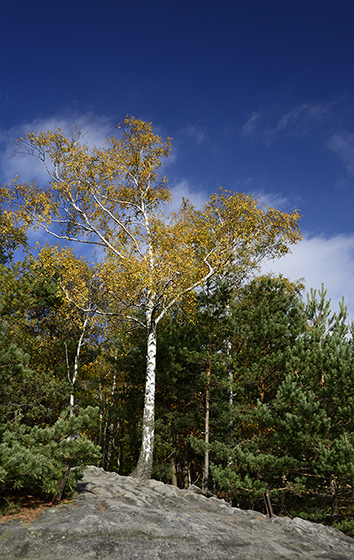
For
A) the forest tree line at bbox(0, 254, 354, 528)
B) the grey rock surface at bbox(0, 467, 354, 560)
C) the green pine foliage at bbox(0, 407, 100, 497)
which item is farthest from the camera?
the forest tree line at bbox(0, 254, 354, 528)

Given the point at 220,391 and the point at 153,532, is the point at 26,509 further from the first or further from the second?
the point at 220,391

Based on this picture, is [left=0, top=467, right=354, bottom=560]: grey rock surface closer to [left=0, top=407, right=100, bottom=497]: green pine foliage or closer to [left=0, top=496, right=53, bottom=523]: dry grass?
[left=0, top=496, right=53, bottom=523]: dry grass

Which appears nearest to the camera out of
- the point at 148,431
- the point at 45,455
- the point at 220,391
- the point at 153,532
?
the point at 153,532

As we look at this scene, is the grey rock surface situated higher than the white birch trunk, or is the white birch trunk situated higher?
the white birch trunk

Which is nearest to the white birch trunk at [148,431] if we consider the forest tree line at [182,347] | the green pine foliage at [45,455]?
the forest tree line at [182,347]

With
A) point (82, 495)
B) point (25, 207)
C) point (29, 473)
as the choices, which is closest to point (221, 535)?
point (82, 495)

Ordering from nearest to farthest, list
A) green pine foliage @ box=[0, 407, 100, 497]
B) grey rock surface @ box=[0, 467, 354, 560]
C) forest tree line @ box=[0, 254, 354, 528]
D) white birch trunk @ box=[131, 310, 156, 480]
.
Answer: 1. grey rock surface @ box=[0, 467, 354, 560]
2. green pine foliage @ box=[0, 407, 100, 497]
3. forest tree line @ box=[0, 254, 354, 528]
4. white birch trunk @ box=[131, 310, 156, 480]

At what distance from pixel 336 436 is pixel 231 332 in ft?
16.9

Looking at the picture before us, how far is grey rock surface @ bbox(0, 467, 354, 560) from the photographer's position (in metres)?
4.66

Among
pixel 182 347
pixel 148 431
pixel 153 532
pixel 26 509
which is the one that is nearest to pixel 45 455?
pixel 26 509

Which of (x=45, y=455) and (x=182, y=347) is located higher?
(x=182, y=347)

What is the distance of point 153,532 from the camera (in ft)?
18.1

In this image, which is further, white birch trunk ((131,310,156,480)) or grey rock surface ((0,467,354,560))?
white birch trunk ((131,310,156,480))

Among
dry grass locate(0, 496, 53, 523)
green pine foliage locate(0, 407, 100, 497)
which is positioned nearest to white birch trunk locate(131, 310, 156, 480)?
green pine foliage locate(0, 407, 100, 497)
